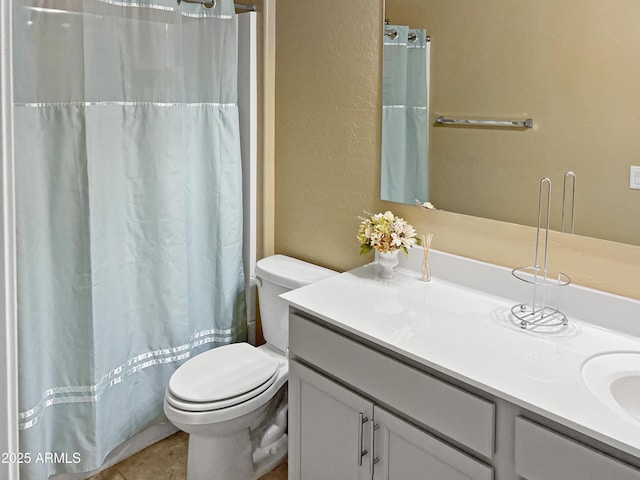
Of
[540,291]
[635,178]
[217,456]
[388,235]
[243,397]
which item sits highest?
[635,178]

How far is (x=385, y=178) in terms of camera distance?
2139 mm

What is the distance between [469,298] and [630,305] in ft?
1.51

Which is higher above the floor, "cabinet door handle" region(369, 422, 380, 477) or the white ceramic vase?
the white ceramic vase

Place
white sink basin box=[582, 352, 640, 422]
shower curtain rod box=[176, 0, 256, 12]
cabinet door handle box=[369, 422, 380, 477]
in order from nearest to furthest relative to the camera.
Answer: white sink basin box=[582, 352, 640, 422] → cabinet door handle box=[369, 422, 380, 477] → shower curtain rod box=[176, 0, 256, 12]

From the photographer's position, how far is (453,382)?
55.7 inches

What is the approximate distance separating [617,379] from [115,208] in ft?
5.70

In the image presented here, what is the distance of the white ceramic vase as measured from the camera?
1973mm

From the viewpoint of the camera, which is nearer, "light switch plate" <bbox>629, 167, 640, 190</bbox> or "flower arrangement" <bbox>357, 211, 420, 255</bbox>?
"light switch plate" <bbox>629, 167, 640, 190</bbox>

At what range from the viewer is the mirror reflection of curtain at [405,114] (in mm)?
1967

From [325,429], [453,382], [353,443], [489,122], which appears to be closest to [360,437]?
[353,443]

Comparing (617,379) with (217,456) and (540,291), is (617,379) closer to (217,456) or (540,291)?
(540,291)

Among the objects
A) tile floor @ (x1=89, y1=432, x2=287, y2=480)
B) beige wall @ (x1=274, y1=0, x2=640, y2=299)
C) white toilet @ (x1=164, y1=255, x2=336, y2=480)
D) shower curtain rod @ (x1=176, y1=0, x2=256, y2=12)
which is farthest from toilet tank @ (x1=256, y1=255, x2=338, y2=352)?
shower curtain rod @ (x1=176, y1=0, x2=256, y2=12)

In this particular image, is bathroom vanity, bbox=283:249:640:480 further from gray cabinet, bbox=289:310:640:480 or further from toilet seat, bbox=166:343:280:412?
toilet seat, bbox=166:343:280:412

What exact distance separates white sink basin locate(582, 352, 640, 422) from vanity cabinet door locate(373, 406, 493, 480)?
33cm
